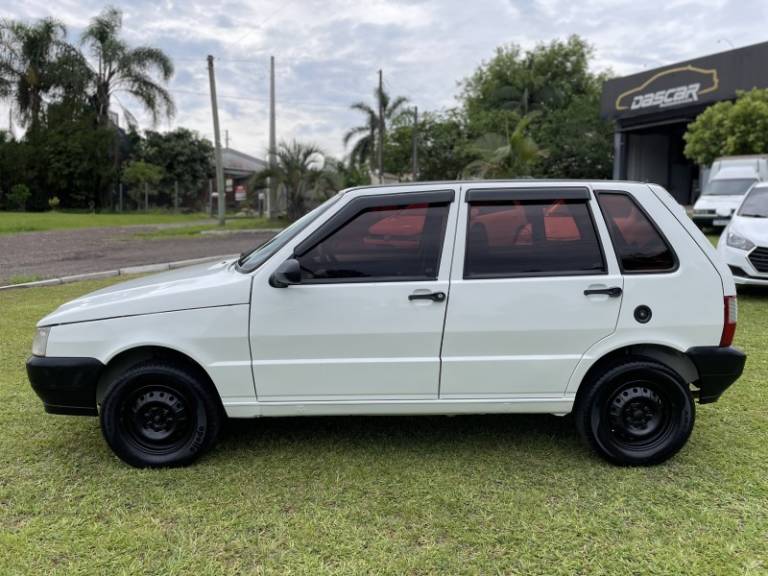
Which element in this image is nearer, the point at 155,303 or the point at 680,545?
the point at 680,545

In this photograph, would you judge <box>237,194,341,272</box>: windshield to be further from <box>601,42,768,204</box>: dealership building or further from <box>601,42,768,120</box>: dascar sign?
<box>601,42,768,204</box>: dealership building

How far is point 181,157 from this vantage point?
40.4 meters

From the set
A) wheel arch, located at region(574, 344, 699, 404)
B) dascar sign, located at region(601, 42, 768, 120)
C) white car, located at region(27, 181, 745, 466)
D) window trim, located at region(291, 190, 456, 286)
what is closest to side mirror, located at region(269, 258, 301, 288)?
white car, located at region(27, 181, 745, 466)

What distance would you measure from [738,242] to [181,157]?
3776cm

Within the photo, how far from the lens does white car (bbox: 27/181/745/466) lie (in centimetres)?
349

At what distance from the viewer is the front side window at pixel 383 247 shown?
3553 millimetres

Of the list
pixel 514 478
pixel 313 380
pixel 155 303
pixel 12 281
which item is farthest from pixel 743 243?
pixel 12 281

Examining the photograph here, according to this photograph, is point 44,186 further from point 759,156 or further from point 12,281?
point 759,156

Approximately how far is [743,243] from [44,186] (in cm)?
3755

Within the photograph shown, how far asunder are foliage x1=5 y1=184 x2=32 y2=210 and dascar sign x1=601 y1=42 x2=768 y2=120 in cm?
3240

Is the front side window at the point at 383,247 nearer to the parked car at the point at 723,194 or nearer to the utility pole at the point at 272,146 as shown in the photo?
the parked car at the point at 723,194

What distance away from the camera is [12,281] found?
10.0 m

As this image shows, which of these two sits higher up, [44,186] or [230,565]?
[44,186]

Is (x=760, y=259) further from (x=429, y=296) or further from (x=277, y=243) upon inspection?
(x=277, y=243)
